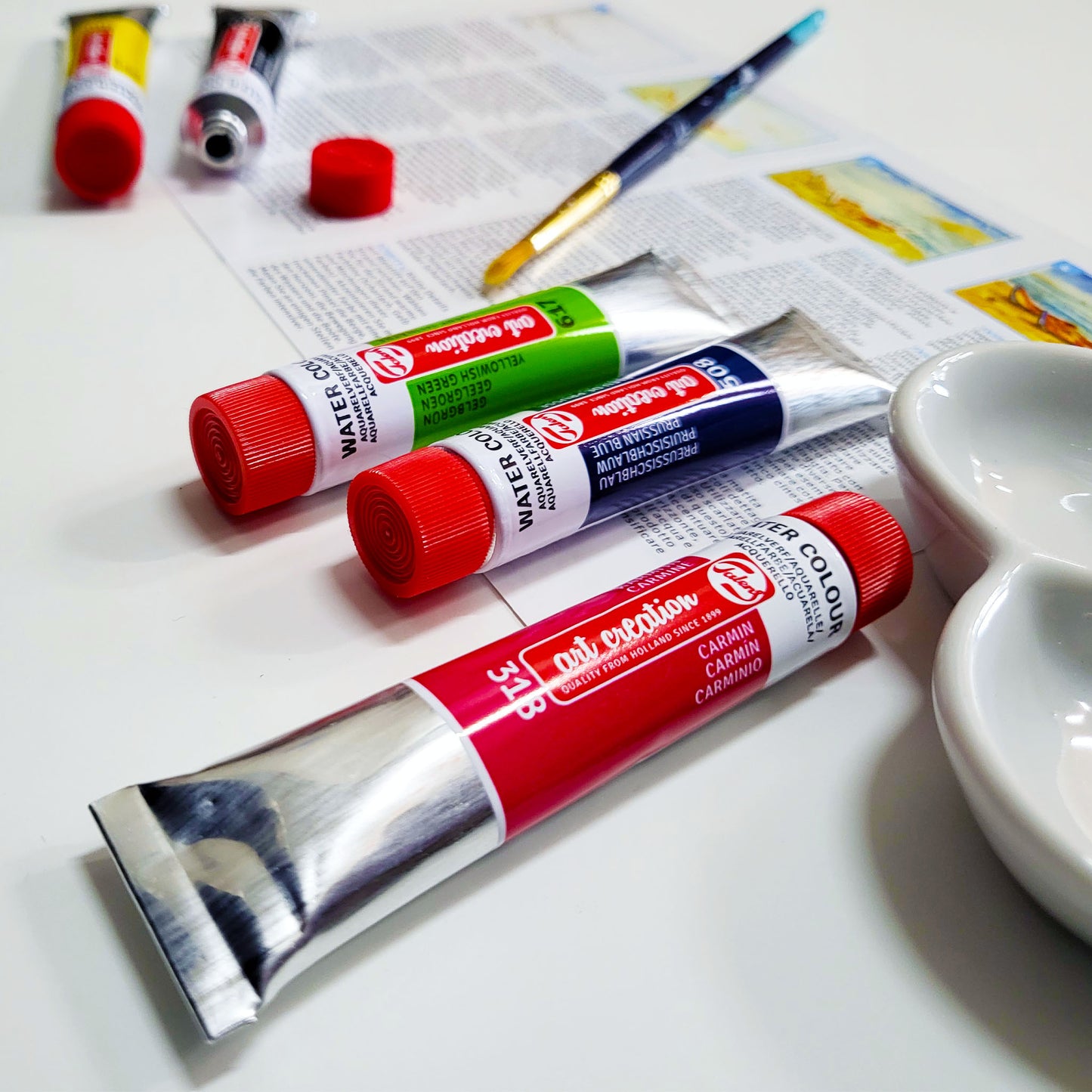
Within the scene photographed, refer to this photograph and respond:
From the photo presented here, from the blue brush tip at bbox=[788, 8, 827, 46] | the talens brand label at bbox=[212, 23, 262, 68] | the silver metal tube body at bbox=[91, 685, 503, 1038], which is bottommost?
the silver metal tube body at bbox=[91, 685, 503, 1038]

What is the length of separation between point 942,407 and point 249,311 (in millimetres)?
287

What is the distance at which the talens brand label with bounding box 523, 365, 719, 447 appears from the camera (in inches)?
13.9

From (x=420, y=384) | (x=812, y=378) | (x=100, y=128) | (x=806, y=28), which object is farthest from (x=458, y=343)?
(x=806, y=28)

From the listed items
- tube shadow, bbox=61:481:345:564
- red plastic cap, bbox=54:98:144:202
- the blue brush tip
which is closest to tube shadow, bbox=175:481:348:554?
tube shadow, bbox=61:481:345:564

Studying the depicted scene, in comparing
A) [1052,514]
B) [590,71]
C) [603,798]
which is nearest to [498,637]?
[603,798]

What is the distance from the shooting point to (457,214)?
55cm

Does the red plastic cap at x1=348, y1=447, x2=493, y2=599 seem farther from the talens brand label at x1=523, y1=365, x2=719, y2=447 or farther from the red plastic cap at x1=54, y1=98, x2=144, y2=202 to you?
the red plastic cap at x1=54, y1=98, x2=144, y2=202

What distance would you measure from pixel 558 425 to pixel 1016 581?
147 mm

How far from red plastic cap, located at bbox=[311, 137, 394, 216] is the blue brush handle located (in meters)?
0.12

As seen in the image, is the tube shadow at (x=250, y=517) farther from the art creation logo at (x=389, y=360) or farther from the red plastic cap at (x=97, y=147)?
the red plastic cap at (x=97, y=147)

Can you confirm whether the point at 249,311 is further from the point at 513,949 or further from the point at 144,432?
the point at 513,949

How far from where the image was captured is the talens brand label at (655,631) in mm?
283

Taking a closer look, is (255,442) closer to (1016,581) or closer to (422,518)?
(422,518)

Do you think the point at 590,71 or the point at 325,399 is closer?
the point at 325,399
